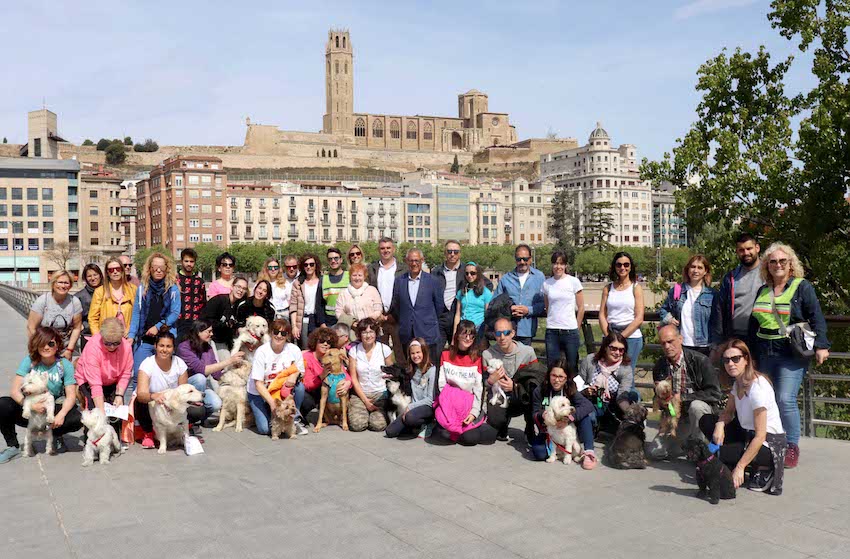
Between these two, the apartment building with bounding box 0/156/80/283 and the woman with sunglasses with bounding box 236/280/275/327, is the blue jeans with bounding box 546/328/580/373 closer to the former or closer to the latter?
the woman with sunglasses with bounding box 236/280/275/327

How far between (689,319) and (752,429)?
1.58m

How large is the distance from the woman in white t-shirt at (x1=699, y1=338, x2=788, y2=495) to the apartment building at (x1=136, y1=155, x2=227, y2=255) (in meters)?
88.7

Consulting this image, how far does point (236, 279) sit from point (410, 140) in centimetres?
14628

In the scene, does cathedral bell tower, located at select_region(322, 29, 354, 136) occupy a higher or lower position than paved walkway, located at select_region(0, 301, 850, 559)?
higher

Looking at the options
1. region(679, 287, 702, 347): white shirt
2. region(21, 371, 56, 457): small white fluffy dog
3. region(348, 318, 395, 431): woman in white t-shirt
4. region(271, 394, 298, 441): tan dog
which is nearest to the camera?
region(21, 371, 56, 457): small white fluffy dog

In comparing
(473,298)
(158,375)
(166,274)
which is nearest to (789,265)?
(473,298)

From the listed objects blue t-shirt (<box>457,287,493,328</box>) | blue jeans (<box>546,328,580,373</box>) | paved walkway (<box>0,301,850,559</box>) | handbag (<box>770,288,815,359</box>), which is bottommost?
paved walkway (<box>0,301,850,559</box>)

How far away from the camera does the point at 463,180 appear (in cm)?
11094

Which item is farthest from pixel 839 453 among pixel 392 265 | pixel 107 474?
pixel 107 474

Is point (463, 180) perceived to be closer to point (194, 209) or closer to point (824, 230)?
point (194, 209)

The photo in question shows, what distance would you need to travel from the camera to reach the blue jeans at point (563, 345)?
788 centimetres

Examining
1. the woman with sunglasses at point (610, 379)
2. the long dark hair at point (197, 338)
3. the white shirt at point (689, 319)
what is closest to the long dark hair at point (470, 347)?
the woman with sunglasses at point (610, 379)

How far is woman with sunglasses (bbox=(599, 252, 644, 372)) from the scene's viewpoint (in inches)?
294

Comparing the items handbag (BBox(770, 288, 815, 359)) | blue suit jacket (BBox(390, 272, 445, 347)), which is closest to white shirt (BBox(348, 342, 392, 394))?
blue suit jacket (BBox(390, 272, 445, 347))
